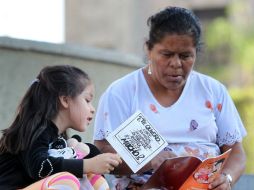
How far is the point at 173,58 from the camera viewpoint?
4250mm

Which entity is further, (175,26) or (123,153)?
(175,26)

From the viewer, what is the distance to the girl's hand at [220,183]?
4.05 m

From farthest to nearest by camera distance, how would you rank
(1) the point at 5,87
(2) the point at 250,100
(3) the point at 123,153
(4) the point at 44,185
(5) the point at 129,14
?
(5) the point at 129,14 → (2) the point at 250,100 → (1) the point at 5,87 → (3) the point at 123,153 → (4) the point at 44,185

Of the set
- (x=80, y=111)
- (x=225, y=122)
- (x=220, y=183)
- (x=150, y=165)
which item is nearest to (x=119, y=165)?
(x=150, y=165)

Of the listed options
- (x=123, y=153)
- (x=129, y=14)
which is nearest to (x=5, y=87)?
(x=123, y=153)

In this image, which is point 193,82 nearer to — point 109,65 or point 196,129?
point 196,129

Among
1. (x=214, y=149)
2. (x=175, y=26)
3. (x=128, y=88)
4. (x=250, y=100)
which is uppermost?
(x=175, y=26)

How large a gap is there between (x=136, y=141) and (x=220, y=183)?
1.64 feet

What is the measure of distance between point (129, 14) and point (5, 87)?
1497cm

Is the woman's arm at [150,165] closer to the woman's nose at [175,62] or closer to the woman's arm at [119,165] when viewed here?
the woman's arm at [119,165]

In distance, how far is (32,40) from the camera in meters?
5.90

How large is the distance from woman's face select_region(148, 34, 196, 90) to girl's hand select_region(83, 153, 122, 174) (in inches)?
28.4

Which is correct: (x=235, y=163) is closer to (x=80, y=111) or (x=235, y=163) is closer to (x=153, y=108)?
(x=153, y=108)

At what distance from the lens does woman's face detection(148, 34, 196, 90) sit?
4.25 m
